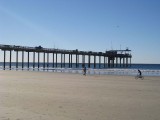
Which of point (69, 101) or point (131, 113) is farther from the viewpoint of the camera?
point (69, 101)

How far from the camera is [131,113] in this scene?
9375mm

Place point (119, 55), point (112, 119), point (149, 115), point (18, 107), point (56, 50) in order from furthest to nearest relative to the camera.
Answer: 1. point (119, 55)
2. point (56, 50)
3. point (18, 107)
4. point (149, 115)
5. point (112, 119)

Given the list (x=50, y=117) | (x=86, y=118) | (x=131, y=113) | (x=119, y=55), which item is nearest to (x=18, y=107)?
(x=50, y=117)

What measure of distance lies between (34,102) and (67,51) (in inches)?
2958

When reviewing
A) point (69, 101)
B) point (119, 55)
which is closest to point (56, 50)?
point (119, 55)

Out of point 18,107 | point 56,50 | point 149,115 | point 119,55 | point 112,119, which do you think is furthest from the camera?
point 119,55

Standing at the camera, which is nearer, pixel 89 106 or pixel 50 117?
pixel 50 117

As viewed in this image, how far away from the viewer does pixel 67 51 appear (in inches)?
3408

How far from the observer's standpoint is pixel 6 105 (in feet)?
35.2

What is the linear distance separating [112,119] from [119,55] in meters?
96.4

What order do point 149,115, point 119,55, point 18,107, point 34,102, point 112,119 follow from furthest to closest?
point 119,55
point 34,102
point 18,107
point 149,115
point 112,119

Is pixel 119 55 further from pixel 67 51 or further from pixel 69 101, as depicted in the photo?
pixel 69 101

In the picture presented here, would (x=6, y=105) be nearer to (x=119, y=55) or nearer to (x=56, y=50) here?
(x=56, y=50)

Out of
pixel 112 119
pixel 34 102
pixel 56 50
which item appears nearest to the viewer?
pixel 112 119
